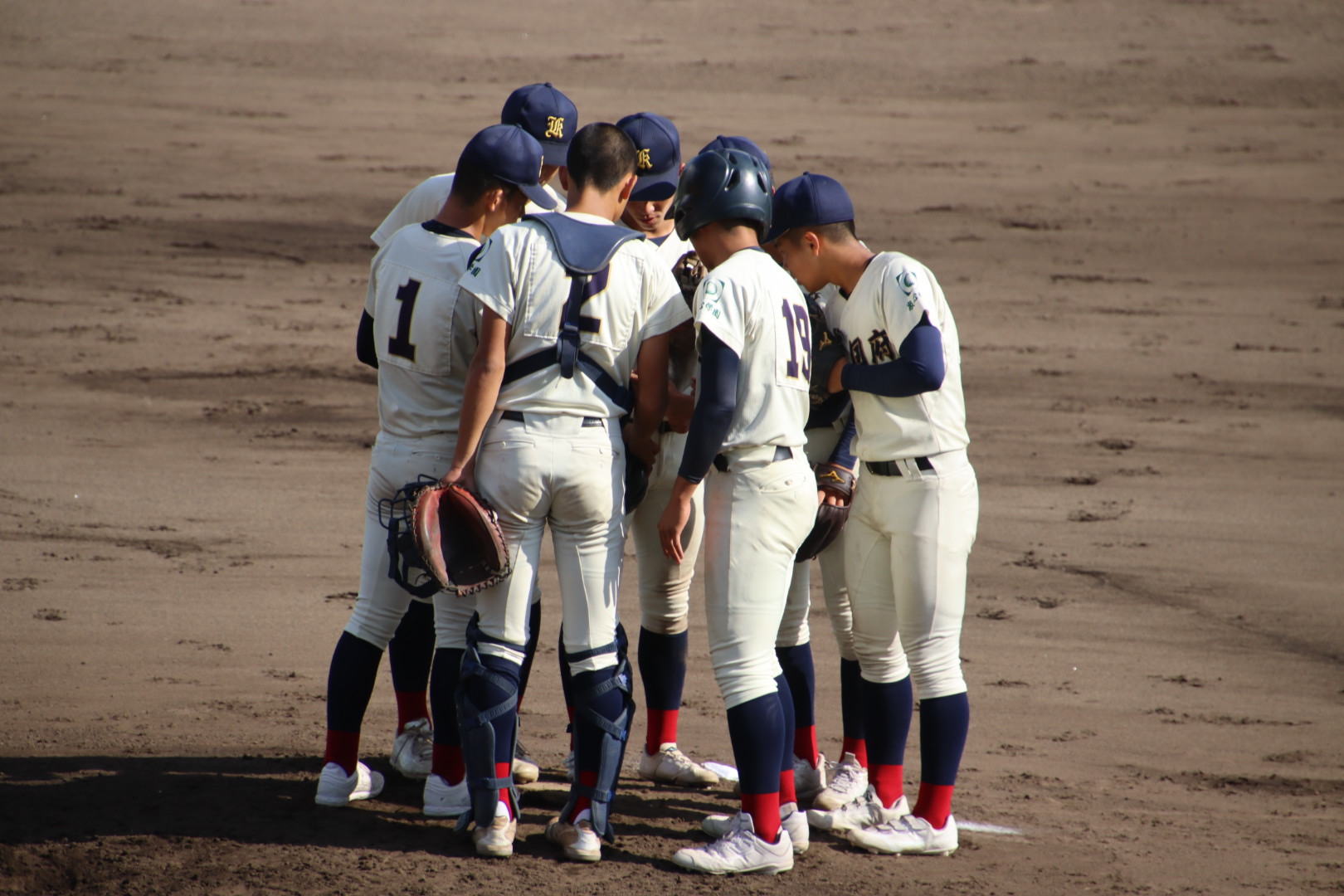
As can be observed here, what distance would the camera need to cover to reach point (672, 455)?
4.04m

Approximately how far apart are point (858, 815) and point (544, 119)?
2.44 meters

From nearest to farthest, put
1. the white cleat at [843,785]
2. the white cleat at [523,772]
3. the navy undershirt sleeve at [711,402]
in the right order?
1. the navy undershirt sleeve at [711,402]
2. the white cleat at [843,785]
3. the white cleat at [523,772]

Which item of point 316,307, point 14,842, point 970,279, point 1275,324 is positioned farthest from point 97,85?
point 14,842

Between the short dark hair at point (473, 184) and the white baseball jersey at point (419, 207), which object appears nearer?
the short dark hair at point (473, 184)

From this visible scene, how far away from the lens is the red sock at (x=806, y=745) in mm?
4203

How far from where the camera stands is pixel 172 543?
6.64 m

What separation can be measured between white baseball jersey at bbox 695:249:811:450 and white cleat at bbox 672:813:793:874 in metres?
1.06

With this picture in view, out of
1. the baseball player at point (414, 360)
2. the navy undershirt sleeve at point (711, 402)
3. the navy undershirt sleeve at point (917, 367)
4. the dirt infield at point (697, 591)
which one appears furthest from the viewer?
the dirt infield at point (697, 591)

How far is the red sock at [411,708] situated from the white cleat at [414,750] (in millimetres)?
18

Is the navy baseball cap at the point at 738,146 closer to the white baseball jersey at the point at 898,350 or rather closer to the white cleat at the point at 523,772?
the white baseball jersey at the point at 898,350

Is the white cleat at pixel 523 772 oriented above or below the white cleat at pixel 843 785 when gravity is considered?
below

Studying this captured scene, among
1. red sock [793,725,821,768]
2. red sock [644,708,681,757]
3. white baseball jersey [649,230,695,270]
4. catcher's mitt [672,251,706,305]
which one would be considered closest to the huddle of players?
red sock [793,725,821,768]

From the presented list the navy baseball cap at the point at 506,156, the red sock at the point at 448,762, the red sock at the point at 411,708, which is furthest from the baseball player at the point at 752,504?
the red sock at the point at 411,708

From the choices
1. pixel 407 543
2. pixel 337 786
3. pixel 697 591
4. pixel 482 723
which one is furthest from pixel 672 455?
pixel 697 591
